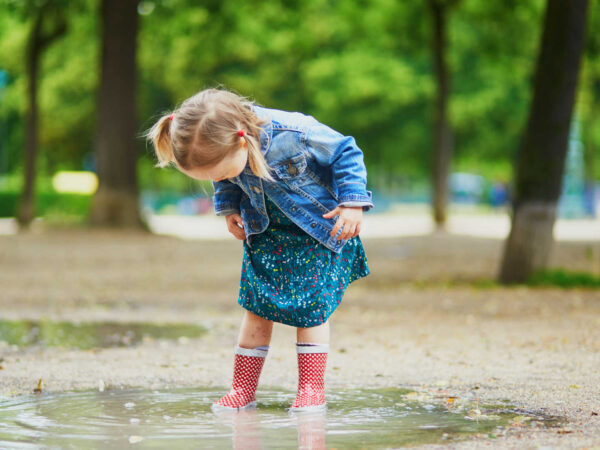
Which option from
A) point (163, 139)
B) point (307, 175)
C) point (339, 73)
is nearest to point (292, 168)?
point (307, 175)

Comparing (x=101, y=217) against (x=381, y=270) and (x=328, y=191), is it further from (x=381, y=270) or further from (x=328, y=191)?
(x=328, y=191)

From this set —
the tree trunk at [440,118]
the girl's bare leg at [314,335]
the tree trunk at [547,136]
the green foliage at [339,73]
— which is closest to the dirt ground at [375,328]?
the tree trunk at [547,136]

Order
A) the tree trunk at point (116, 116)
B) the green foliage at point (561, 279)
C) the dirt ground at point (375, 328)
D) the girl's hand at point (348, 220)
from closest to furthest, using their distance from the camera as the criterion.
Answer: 1. the girl's hand at point (348, 220)
2. the dirt ground at point (375, 328)
3. the green foliage at point (561, 279)
4. the tree trunk at point (116, 116)

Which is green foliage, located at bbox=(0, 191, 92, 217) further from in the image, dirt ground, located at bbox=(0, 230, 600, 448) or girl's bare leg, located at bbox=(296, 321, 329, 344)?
girl's bare leg, located at bbox=(296, 321, 329, 344)

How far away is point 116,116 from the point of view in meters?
17.7

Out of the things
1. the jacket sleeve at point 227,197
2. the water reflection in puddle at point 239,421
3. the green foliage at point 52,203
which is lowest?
the water reflection in puddle at point 239,421

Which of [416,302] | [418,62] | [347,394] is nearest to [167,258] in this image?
[416,302]

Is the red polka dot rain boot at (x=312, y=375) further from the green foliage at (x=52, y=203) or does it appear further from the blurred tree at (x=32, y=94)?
the green foliage at (x=52, y=203)

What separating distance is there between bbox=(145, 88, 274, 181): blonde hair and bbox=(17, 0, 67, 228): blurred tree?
18.4m

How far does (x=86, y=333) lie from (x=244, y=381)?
9.97 feet

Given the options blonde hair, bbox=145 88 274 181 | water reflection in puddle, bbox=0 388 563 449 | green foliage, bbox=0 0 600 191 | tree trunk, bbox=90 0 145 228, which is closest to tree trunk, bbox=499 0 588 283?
water reflection in puddle, bbox=0 388 563 449

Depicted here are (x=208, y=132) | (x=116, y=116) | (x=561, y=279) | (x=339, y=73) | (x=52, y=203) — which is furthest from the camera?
(x=339, y=73)

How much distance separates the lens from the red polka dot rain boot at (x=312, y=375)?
151 inches

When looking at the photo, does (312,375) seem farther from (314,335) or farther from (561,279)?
(561,279)
